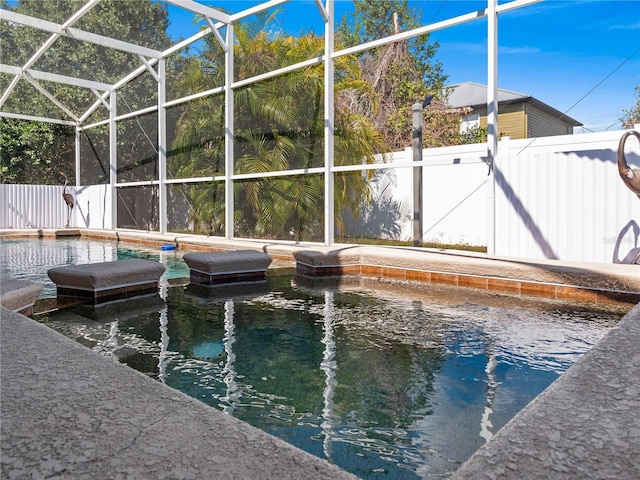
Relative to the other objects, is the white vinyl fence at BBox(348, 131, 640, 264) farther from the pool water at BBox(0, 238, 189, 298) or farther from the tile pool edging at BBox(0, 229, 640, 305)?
the pool water at BBox(0, 238, 189, 298)

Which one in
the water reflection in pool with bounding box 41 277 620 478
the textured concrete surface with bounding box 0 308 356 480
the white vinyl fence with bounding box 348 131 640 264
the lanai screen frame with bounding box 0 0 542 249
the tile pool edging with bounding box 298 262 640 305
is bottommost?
the water reflection in pool with bounding box 41 277 620 478

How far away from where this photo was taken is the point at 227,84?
34.6ft

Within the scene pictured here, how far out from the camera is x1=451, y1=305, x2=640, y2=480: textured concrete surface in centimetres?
112

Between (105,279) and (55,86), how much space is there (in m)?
13.5

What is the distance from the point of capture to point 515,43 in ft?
52.0

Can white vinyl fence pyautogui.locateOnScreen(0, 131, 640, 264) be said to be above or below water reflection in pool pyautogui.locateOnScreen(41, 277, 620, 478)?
above

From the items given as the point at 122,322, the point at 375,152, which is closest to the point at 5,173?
the point at 375,152

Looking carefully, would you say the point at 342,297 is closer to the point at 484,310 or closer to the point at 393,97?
the point at 484,310

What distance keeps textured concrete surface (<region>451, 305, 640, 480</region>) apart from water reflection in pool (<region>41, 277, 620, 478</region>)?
0.45 metres

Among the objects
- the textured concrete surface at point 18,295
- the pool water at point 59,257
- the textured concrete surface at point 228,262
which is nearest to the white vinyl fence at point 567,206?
the textured concrete surface at point 228,262

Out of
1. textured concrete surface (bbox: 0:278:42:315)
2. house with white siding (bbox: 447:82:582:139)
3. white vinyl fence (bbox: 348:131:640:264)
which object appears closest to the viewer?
textured concrete surface (bbox: 0:278:42:315)

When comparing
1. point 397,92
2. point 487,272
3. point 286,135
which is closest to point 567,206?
point 487,272

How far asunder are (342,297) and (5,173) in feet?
48.7

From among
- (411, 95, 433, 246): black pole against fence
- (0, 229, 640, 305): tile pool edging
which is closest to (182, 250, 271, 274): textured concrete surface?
(0, 229, 640, 305): tile pool edging
